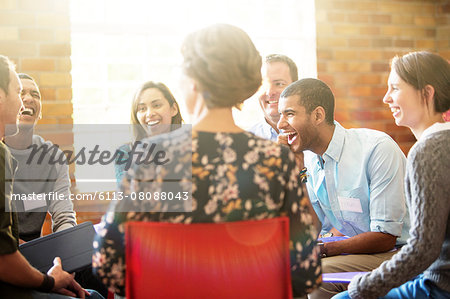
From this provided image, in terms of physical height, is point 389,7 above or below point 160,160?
above

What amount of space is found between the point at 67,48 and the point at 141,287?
2.37 metres

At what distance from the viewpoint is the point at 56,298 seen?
1494mm

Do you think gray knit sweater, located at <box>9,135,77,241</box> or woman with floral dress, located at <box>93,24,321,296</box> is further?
gray knit sweater, located at <box>9,135,77,241</box>

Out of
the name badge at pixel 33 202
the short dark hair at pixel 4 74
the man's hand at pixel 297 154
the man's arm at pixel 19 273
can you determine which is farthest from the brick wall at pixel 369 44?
the man's arm at pixel 19 273

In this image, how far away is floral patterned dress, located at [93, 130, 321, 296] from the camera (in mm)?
1110

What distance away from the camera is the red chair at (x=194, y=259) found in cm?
103

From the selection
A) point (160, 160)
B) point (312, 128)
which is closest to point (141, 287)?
point (160, 160)

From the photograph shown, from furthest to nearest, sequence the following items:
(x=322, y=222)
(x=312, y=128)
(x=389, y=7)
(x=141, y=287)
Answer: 1. (x=389, y=7)
2. (x=322, y=222)
3. (x=312, y=128)
4. (x=141, y=287)

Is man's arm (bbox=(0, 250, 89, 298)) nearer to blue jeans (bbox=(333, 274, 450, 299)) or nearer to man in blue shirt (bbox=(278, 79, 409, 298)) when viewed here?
blue jeans (bbox=(333, 274, 450, 299))

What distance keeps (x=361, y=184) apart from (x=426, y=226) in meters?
0.87

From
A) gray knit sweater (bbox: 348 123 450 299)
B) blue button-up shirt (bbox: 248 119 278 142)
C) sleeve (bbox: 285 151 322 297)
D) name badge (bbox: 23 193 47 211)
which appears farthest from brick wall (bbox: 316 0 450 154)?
sleeve (bbox: 285 151 322 297)

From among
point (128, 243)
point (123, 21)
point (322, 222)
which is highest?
point (123, 21)

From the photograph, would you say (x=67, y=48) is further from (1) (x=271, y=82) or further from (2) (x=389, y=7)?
(2) (x=389, y=7)

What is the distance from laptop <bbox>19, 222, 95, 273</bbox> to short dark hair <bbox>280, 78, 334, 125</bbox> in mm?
1221
